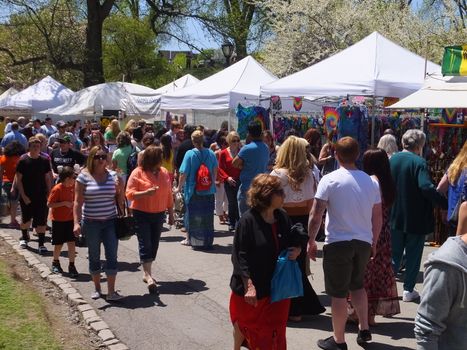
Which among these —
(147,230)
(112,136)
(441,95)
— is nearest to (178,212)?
(112,136)

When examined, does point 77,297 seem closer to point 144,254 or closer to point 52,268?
point 144,254

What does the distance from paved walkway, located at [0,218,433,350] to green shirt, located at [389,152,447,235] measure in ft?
2.83

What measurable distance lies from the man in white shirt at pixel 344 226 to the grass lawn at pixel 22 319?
240 cm

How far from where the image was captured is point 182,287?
766 cm

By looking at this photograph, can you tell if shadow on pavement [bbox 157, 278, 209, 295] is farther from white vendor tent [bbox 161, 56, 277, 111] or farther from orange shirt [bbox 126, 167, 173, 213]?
white vendor tent [bbox 161, 56, 277, 111]

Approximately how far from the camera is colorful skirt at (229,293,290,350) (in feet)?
15.0

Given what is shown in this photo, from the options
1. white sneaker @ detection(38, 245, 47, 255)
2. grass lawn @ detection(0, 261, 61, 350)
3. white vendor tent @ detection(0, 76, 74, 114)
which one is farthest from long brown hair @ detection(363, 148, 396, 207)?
white vendor tent @ detection(0, 76, 74, 114)

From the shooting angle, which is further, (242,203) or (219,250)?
(219,250)

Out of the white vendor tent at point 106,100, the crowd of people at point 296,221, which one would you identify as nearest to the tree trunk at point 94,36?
the white vendor tent at point 106,100

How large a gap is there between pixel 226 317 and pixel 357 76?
6208 mm

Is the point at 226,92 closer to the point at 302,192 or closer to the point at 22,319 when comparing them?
the point at 302,192

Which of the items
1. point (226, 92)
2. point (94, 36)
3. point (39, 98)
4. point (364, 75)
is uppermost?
point (94, 36)

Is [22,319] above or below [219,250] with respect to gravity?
above

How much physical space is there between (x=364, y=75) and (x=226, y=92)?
441 cm
